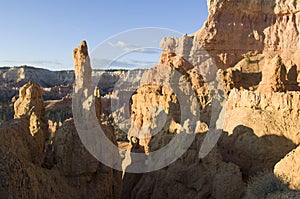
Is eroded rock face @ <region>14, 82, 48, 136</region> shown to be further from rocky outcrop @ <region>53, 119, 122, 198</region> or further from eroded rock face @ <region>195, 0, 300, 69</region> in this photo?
eroded rock face @ <region>195, 0, 300, 69</region>

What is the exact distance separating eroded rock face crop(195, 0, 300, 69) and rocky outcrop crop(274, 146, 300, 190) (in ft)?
125

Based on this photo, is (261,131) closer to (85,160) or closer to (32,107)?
(85,160)

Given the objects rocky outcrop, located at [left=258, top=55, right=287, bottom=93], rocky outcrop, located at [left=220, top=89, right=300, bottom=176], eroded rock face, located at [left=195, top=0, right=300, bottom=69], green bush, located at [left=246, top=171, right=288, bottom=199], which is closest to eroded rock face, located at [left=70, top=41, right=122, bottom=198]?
rocky outcrop, located at [left=220, top=89, right=300, bottom=176]

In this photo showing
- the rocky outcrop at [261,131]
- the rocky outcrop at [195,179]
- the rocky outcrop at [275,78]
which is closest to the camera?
the rocky outcrop at [195,179]

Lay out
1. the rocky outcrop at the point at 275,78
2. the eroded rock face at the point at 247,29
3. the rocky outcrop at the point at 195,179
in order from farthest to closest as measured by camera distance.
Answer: the eroded rock face at the point at 247,29 < the rocky outcrop at the point at 275,78 < the rocky outcrop at the point at 195,179

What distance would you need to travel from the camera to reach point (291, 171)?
20.4ft

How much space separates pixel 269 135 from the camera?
1089 cm

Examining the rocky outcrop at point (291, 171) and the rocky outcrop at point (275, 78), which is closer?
the rocky outcrop at point (291, 171)

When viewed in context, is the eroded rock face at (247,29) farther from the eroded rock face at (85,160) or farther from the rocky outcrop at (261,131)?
the eroded rock face at (85,160)

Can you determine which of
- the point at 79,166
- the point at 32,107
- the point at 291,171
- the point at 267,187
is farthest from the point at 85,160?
the point at 291,171

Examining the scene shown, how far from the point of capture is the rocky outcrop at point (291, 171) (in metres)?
5.90

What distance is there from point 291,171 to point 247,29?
42446mm

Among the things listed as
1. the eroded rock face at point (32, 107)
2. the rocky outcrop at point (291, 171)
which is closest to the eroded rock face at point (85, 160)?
the eroded rock face at point (32, 107)

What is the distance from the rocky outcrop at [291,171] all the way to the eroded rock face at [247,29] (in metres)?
38.2
